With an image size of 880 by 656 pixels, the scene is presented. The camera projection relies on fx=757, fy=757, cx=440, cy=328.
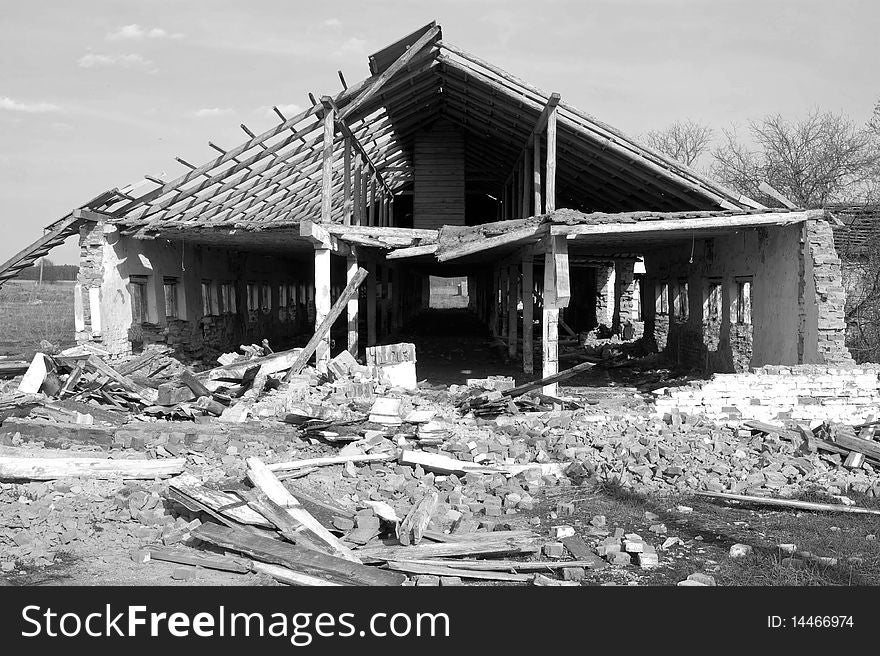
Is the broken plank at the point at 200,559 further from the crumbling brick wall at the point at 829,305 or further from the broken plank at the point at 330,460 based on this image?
the crumbling brick wall at the point at 829,305

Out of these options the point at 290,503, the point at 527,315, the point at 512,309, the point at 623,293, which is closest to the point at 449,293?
the point at 623,293

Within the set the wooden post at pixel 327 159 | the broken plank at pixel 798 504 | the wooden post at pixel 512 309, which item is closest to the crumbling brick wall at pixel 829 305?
the broken plank at pixel 798 504

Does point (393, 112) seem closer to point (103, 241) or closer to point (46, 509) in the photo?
point (103, 241)

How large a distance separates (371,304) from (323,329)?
7.03 metres

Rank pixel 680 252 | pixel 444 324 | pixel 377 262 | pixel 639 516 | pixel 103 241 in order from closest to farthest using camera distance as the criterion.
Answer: pixel 639 516
pixel 103 241
pixel 680 252
pixel 377 262
pixel 444 324

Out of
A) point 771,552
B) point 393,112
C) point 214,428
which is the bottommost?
point 771,552

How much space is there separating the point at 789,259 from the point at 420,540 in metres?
10.2

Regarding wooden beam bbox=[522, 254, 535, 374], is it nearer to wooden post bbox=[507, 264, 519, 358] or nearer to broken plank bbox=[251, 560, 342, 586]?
wooden post bbox=[507, 264, 519, 358]

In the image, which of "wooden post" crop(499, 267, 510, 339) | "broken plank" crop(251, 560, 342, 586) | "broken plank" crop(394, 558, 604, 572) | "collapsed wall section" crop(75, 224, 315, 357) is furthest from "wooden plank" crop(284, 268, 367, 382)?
"wooden post" crop(499, 267, 510, 339)

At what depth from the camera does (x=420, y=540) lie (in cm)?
699

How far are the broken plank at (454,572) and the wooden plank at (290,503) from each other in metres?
0.41

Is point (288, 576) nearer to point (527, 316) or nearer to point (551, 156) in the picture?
point (551, 156)

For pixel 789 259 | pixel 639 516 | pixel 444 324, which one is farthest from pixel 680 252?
pixel 444 324

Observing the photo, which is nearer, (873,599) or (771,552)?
(873,599)
